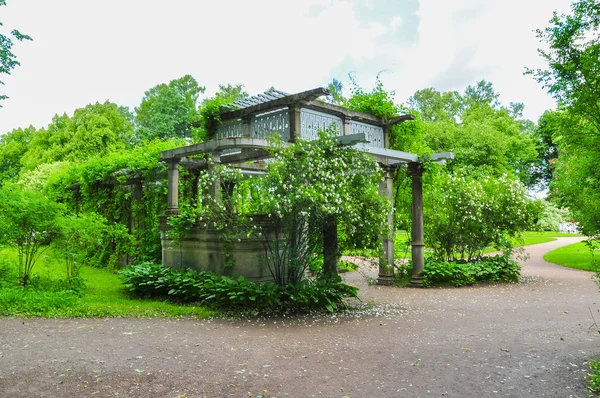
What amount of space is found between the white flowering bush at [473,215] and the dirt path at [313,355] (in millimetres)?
4385

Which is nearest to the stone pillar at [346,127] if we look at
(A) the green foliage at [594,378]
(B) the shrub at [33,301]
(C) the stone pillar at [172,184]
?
(C) the stone pillar at [172,184]

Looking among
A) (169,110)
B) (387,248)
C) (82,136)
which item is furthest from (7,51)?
(169,110)

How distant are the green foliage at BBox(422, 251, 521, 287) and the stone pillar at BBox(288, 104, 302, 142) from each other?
5303 millimetres

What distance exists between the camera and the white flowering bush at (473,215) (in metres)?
13.2

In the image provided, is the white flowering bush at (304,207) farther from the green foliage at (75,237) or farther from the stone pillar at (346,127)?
the green foliage at (75,237)

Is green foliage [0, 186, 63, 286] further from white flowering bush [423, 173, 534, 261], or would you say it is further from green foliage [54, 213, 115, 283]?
white flowering bush [423, 173, 534, 261]

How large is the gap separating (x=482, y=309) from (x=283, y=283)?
12.3 feet

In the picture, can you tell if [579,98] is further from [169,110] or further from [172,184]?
[169,110]

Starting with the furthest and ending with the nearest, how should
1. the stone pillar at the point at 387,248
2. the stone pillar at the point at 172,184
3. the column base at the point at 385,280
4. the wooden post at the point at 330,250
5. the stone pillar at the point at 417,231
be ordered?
1. the column base at the point at 385,280
2. the stone pillar at the point at 417,231
3. the stone pillar at the point at 387,248
4. the stone pillar at the point at 172,184
5. the wooden post at the point at 330,250

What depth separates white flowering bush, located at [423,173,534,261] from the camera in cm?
1324

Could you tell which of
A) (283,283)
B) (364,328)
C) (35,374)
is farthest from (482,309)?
(35,374)

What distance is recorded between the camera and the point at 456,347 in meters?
6.32

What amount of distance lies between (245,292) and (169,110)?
36.0 meters

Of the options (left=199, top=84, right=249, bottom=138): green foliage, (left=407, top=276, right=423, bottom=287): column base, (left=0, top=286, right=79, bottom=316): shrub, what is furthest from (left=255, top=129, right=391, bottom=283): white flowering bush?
(left=407, top=276, right=423, bottom=287): column base
